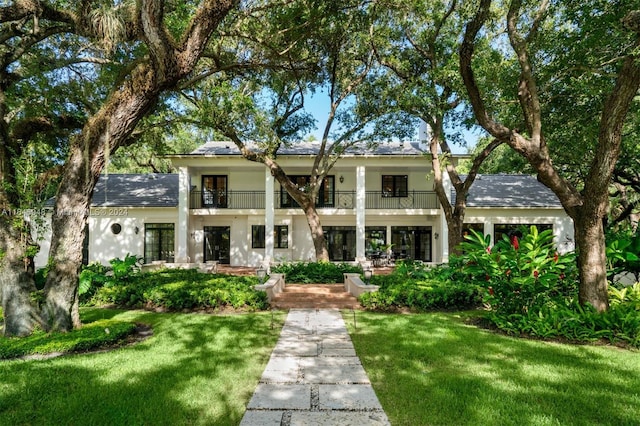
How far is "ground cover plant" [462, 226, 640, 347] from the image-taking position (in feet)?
19.4

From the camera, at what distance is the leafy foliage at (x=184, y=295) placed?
28.5ft

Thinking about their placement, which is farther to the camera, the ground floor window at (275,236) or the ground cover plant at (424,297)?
the ground floor window at (275,236)

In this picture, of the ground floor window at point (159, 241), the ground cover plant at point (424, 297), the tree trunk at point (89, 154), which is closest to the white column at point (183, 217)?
the ground floor window at point (159, 241)

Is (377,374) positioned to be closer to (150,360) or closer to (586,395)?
(586,395)

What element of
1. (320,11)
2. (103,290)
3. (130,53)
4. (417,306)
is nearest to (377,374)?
(417,306)

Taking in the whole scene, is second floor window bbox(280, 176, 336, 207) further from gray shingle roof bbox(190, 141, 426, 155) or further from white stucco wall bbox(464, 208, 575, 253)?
white stucco wall bbox(464, 208, 575, 253)

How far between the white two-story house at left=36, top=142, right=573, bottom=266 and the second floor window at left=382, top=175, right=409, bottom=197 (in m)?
0.05

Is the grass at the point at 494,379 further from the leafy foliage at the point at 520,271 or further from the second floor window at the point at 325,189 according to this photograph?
the second floor window at the point at 325,189

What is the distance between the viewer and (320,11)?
9289 mm

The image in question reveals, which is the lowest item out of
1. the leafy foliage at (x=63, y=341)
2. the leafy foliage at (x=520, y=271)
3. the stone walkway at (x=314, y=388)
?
the stone walkway at (x=314, y=388)

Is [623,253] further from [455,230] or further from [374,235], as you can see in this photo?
[374,235]

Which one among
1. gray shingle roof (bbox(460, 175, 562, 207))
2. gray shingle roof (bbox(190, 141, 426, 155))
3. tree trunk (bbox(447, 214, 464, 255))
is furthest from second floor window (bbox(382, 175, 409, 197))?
tree trunk (bbox(447, 214, 464, 255))

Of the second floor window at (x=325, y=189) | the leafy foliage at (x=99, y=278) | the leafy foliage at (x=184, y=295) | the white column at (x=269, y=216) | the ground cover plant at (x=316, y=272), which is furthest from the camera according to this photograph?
the second floor window at (x=325, y=189)

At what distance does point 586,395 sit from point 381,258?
14.4m
